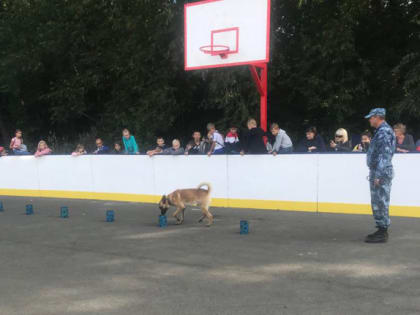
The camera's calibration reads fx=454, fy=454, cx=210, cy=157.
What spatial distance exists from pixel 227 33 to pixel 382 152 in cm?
701

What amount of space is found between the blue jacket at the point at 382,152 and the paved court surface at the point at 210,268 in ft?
3.93

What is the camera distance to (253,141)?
38.5ft

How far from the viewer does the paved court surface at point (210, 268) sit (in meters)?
4.88

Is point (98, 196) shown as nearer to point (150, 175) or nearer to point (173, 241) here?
point (150, 175)

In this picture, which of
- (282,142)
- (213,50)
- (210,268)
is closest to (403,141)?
(282,142)

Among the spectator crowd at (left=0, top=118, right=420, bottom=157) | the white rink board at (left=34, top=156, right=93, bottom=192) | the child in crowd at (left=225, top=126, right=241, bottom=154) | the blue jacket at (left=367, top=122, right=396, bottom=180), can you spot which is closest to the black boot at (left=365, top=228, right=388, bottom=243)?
the blue jacket at (left=367, top=122, right=396, bottom=180)

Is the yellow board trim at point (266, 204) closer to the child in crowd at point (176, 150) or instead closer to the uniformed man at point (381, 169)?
the child in crowd at point (176, 150)

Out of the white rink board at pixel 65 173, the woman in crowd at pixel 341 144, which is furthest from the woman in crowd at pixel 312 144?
the white rink board at pixel 65 173

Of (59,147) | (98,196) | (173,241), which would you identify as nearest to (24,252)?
(173,241)

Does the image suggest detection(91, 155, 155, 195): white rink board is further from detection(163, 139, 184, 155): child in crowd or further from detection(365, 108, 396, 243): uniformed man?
detection(365, 108, 396, 243): uniformed man

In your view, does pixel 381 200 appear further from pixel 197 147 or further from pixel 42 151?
pixel 42 151

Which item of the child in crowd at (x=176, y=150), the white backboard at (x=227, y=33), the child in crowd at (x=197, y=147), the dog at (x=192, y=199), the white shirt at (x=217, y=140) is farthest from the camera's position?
the white shirt at (x=217, y=140)

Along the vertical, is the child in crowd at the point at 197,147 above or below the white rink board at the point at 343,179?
above

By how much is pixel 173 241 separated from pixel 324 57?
12.1m
